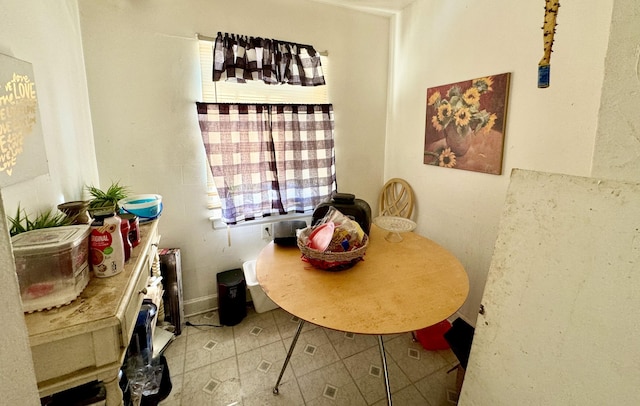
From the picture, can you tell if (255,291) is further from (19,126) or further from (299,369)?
(19,126)

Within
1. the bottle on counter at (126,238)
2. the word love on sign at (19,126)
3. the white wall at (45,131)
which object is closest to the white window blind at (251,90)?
the white wall at (45,131)

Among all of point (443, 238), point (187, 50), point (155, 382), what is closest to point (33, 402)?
point (155, 382)

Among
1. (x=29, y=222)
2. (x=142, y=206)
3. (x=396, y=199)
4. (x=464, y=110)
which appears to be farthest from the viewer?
(x=396, y=199)

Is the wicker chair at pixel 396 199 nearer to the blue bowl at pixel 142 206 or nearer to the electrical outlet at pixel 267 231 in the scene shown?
the electrical outlet at pixel 267 231

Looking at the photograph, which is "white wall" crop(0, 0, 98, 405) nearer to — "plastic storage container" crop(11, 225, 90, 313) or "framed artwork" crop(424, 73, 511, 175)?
"plastic storage container" crop(11, 225, 90, 313)

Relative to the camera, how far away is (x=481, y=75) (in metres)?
1.94

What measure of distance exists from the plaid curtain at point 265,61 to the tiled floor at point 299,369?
1976mm

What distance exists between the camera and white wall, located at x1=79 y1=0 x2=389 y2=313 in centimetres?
188

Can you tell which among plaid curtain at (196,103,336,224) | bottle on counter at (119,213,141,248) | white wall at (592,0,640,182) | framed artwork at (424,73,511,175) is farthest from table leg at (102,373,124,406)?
framed artwork at (424,73,511,175)

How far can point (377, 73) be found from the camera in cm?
→ 274

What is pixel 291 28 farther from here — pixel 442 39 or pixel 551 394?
pixel 551 394

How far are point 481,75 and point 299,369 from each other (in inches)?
93.0

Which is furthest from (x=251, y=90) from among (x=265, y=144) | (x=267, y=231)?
(x=267, y=231)

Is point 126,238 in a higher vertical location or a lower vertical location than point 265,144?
lower
